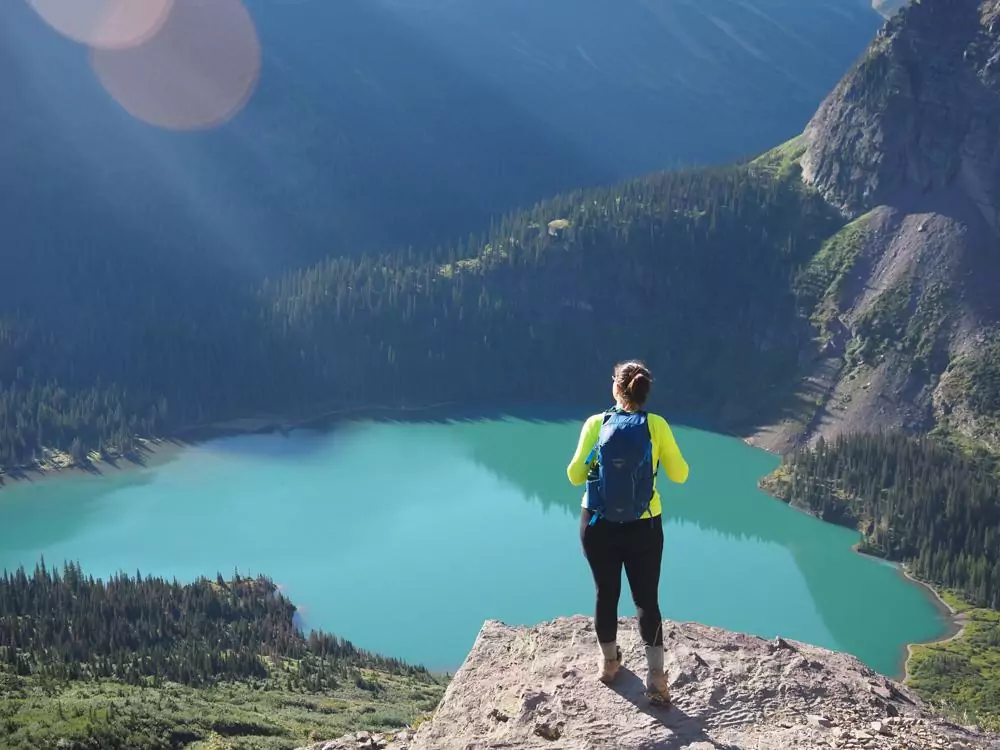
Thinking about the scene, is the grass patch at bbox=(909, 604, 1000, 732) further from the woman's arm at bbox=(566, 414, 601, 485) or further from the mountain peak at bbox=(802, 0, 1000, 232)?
the mountain peak at bbox=(802, 0, 1000, 232)

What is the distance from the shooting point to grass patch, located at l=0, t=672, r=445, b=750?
3158 centimetres

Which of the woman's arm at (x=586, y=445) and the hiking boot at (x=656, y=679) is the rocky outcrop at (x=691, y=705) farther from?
the woman's arm at (x=586, y=445)

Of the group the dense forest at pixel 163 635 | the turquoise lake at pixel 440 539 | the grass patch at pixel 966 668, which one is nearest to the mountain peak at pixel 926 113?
the turquoise lake at pixel 440 539

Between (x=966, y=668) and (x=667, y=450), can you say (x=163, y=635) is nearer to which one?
(x=966, y=668)

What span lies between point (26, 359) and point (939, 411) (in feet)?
356

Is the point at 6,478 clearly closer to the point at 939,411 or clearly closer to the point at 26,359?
the point at 26,359

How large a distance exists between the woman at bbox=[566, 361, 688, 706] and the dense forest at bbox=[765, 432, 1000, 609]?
75.8 m

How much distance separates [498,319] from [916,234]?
54.6m

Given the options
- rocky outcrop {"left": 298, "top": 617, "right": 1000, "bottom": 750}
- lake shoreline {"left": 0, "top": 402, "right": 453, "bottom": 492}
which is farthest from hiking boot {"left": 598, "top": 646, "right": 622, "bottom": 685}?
lake shoreline {"left": 0, "top": 402, "right": 453, "bottom": 492}

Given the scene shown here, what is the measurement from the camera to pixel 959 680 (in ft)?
210

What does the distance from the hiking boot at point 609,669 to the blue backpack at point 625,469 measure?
256 cm

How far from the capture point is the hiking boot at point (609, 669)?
15289mm

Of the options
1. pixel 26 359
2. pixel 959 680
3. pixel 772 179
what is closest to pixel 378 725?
pixel 959 680

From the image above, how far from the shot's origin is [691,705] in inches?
585
